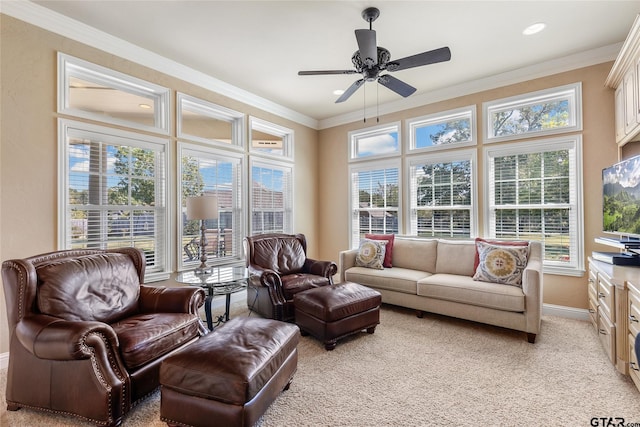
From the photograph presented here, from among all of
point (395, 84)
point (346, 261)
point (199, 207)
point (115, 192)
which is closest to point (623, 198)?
point (395, 84)

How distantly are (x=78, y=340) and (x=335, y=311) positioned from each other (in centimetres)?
191

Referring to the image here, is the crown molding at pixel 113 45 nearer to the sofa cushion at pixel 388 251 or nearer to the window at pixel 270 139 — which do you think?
the window at pixel 270 139

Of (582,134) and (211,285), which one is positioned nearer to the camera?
(211,285)

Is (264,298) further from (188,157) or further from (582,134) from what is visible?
(582,134)

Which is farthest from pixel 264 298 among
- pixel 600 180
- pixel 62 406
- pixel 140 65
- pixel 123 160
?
pixel 600 180

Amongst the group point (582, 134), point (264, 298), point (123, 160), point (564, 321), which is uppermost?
point (582, 134)

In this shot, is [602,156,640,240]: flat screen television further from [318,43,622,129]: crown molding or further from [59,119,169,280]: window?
[59,119,169,280]: window

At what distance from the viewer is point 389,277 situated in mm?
3893

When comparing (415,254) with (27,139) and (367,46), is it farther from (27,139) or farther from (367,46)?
(27,139)

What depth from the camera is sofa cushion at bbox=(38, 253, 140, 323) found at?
2.01 metres

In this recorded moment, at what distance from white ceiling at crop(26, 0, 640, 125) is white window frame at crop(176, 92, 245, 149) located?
0.40 metres

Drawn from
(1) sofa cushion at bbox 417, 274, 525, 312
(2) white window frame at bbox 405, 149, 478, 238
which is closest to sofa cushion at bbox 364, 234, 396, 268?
(2) white window frame at bbox 405, 149, 478, 238

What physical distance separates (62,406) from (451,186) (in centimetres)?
464

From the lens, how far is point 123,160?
3.32 metres
